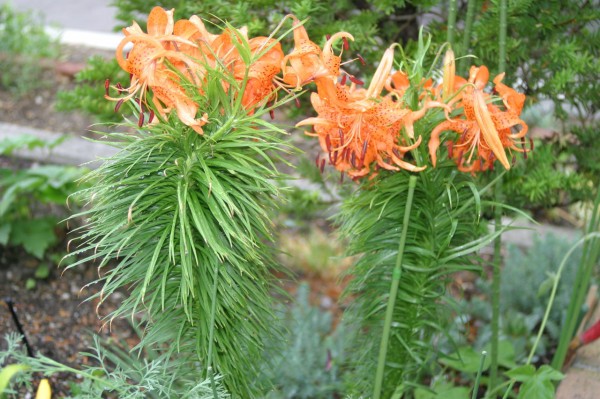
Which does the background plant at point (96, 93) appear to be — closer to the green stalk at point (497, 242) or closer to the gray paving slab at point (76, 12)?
the green stalk at point (497, 242)

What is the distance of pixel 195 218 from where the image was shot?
1.57m

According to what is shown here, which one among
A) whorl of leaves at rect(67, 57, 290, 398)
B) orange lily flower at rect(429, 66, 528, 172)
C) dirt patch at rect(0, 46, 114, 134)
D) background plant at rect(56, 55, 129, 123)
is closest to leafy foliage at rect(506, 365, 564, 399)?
orange lily flower at rect(429, 66, 528, 172)

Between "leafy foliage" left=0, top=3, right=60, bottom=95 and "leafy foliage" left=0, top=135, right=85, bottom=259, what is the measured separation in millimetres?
2376

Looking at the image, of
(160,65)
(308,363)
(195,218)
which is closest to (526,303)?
(308,363)

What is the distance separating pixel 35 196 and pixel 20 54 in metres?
Answer: 2.79

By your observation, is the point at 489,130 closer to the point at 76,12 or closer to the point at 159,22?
the point at 159,22

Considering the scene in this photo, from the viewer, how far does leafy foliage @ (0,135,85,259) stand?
3.27 meters

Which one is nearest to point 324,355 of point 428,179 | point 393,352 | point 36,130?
point 393,352

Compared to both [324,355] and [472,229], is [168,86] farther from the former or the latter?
[324,355]

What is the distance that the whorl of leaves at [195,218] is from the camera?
5.22ft

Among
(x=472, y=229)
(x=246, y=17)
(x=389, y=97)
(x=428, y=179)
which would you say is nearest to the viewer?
(x=389, y=97)

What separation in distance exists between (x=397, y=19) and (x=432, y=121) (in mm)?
1237

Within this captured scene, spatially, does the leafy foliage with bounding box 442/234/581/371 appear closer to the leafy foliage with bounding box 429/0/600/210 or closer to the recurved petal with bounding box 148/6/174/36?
the leafy foliage with bounding box 429/0/600/210

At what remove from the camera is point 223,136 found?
63.3 inches
